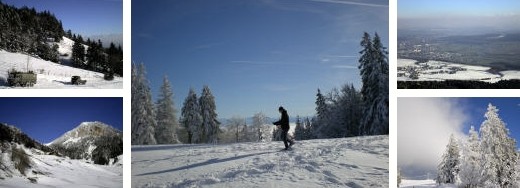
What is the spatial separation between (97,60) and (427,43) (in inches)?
213

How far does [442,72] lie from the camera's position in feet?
30.1

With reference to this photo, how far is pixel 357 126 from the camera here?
10.6 m

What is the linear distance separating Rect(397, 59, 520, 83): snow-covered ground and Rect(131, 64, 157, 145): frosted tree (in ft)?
14.0

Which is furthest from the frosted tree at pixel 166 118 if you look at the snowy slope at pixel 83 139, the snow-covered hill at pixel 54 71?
the snowy slope at pixel 83 139

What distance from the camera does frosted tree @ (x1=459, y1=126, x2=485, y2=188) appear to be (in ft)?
29.0

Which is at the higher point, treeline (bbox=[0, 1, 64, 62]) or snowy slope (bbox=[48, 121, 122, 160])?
treeline (bbox=[0, 1, 64, 62])

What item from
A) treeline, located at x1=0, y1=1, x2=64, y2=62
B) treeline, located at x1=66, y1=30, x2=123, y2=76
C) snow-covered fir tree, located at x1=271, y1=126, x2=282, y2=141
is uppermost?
treeline, located at x1=0, y1=1, x2=64, y2=62

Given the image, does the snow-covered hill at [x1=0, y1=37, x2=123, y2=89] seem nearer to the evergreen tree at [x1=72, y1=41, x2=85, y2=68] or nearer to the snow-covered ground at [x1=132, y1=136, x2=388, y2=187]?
the evergreen tree at [x1=72, y1=41, x2=85, y2=68]

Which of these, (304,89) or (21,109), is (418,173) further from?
(21,109)

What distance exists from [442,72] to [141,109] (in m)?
5.08

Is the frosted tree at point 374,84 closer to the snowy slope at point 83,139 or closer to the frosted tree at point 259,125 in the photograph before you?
the frosted tree at point 259,125

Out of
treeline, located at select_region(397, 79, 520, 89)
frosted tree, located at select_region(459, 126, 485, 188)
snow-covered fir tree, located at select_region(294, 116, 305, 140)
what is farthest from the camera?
snow-covered fir tree, located at select_region(294, 116, 305, 140)

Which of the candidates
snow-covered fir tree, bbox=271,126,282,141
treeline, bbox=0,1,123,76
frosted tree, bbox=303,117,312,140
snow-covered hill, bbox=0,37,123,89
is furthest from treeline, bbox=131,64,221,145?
frosted tree, bbox=303,117,312,140

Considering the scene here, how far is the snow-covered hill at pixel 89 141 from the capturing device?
900cm
